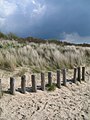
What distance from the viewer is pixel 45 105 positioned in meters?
8.32

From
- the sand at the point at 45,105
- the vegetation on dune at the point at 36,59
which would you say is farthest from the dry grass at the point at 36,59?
the sand at the point at 45,105

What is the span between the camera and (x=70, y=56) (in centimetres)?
1630

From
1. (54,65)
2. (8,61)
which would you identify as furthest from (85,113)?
(54,65)

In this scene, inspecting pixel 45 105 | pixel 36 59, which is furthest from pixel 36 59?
pixel 45 105

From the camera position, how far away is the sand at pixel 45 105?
761cm

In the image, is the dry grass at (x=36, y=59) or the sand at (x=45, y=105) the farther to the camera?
the dry grass at (x=36, y=59)

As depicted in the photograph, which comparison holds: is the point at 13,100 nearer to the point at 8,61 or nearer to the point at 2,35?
the point at 8,61

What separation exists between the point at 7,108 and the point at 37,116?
79 cm

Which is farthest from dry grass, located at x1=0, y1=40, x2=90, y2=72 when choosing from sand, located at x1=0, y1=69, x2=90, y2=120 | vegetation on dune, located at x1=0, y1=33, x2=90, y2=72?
sand, located at x1=0, y1=69, x2=90, y2=120

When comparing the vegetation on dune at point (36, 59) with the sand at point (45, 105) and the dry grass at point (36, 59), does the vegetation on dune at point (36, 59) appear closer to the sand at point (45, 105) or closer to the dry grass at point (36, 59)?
the dry grass at point (36, 59)

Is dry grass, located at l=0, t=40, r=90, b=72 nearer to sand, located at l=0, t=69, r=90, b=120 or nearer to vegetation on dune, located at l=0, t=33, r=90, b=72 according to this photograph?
vegetation on dune, located at l=0, t=33, r=90, b=72

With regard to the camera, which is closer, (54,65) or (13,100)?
(13,100)

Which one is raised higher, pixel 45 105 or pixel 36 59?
pixel 36 59

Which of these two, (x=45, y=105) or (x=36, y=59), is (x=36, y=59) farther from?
(x=45, y=105)
